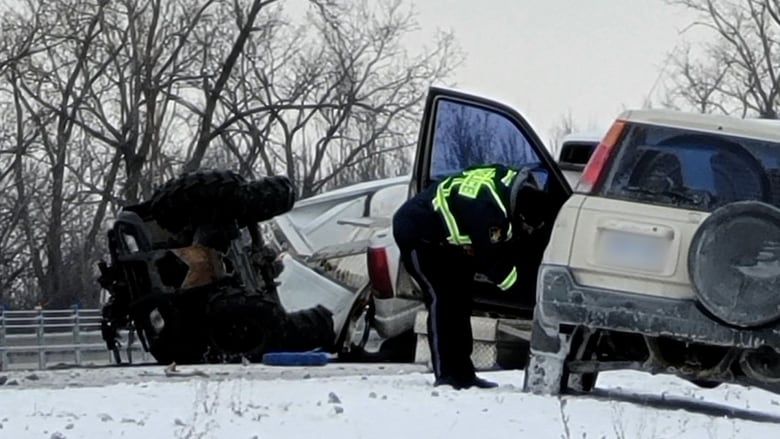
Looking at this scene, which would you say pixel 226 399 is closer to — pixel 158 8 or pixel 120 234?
pixel 120 234

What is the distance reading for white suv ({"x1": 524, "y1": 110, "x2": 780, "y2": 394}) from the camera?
794 cm

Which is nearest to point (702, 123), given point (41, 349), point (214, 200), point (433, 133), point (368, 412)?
Result: point (368, 412)

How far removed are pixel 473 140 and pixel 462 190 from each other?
8.08 ft

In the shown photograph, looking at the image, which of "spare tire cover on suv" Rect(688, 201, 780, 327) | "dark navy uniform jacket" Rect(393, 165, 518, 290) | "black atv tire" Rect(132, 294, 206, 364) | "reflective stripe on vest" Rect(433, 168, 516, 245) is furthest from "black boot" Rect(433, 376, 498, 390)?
"black atv tire" Rect(132, 294, 206, 364)

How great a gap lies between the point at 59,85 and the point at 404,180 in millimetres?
26370

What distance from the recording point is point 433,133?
37.3 ft

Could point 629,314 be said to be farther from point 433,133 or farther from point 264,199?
point 264,199

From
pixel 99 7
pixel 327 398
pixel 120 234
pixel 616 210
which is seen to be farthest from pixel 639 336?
pixel 99 7

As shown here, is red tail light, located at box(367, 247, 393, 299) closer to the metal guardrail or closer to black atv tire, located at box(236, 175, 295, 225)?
black atv tire, located at box(236, 175, 295, 225)

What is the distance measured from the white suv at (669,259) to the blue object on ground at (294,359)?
15.7 ft

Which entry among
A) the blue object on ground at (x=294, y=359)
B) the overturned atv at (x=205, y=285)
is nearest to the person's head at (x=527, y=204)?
the blue object on ground at (x=294, y=359)

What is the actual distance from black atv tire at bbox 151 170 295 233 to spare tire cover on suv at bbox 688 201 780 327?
799 cm

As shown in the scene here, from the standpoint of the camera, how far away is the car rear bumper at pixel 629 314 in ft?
26.4

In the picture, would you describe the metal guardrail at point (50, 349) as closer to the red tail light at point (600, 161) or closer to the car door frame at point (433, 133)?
the car door frame at point (433, 133)
